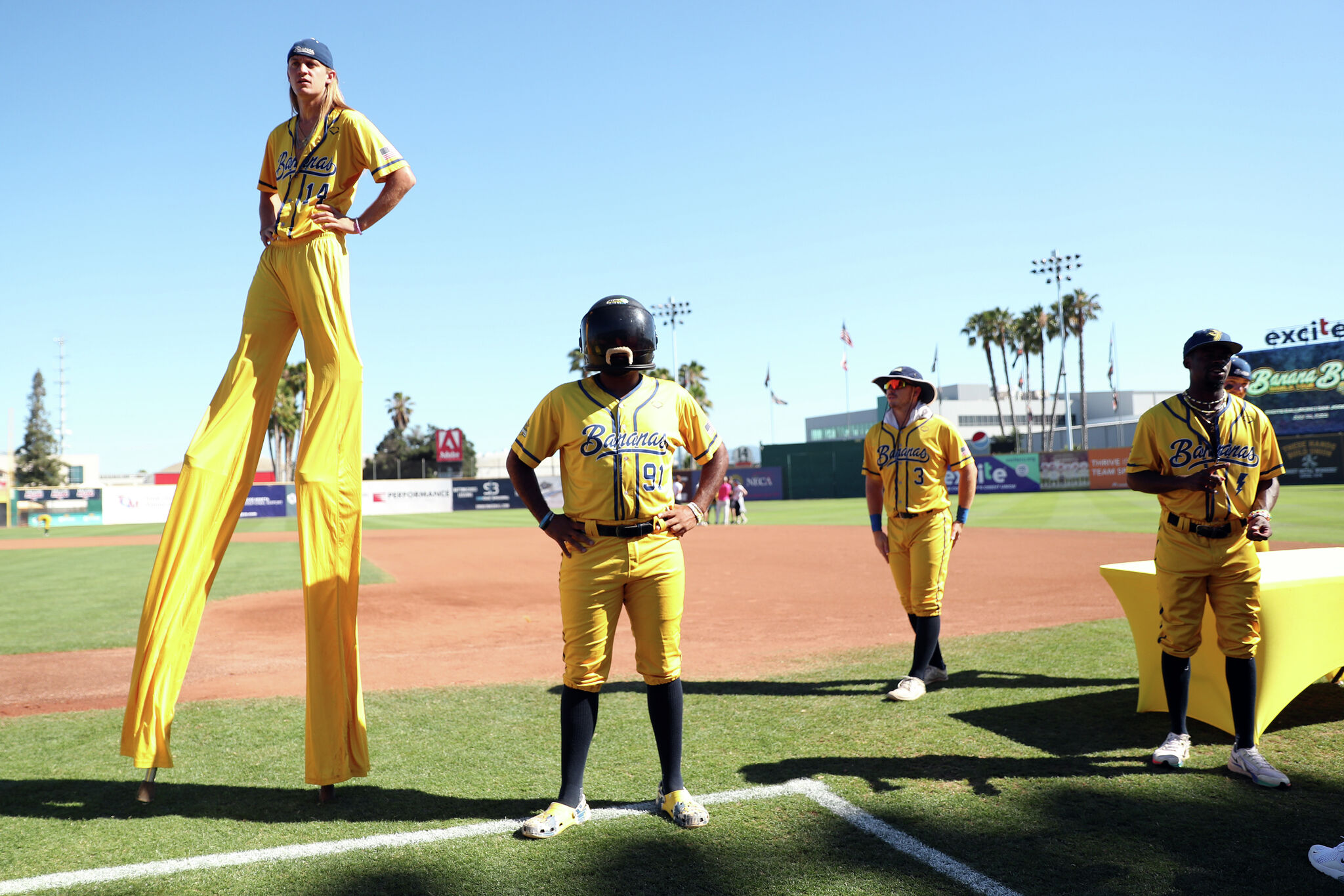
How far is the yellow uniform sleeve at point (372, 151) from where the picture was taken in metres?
4.05

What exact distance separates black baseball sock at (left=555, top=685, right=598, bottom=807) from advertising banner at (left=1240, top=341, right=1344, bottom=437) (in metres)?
46.2

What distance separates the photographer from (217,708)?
234 inches

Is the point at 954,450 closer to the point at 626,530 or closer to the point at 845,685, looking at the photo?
the point at 845,685

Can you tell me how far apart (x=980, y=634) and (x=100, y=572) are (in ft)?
53.1

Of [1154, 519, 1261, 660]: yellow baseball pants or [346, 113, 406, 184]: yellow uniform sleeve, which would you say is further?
[1154, 519, 1261, 660]: yellow baseball pants

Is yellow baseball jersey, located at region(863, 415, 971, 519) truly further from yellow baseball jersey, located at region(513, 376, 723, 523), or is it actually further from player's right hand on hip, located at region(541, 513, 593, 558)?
player's right hand on hip, located at region(541, 513, 593, 558)

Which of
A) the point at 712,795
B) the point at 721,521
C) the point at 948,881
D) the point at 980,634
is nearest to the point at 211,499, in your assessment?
the point at 712,795

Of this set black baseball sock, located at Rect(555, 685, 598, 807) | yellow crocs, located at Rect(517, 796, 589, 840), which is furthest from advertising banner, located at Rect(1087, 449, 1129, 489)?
yellow crocs, located at Rect(517, 796, 589, 840)

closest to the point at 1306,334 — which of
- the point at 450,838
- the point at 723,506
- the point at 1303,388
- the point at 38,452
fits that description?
the point at 1303,388

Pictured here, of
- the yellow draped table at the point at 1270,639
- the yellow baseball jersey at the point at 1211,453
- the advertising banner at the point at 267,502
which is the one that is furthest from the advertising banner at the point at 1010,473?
the yellow baseball jersey at the point at 1211,453

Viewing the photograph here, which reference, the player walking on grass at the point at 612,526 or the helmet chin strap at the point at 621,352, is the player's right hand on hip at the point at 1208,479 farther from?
the helmet chin strap at the point at 621,352

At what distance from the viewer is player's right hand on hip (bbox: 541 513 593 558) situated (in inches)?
143

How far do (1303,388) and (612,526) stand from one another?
4955cm

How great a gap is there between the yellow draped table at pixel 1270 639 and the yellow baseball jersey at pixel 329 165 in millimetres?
4720
